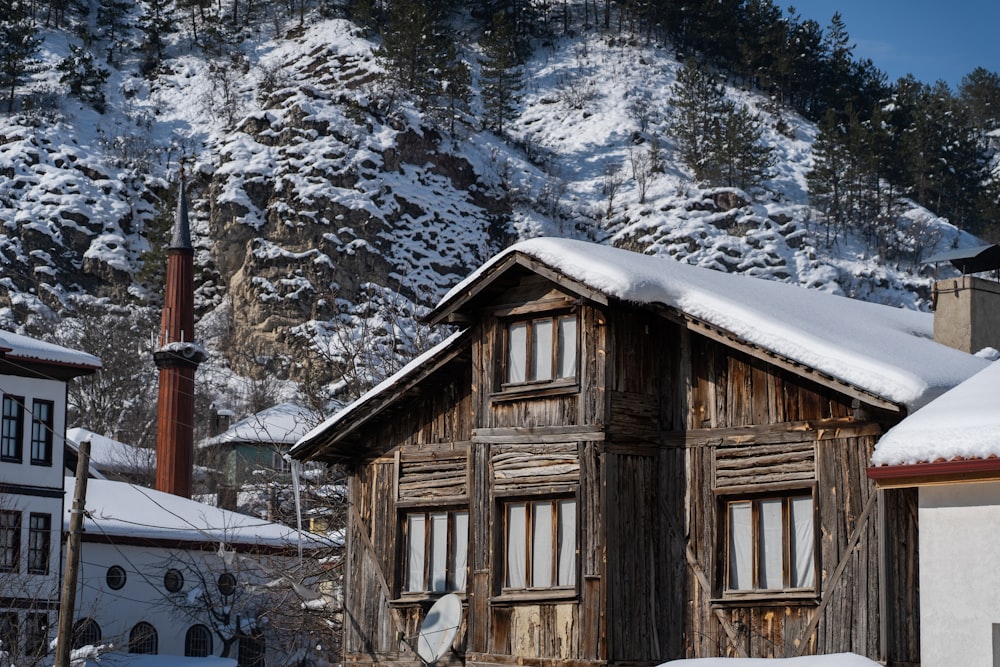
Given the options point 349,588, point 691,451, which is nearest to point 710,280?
point 691,451

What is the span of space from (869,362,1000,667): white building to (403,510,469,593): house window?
714 cm

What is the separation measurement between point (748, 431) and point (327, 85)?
325 feet

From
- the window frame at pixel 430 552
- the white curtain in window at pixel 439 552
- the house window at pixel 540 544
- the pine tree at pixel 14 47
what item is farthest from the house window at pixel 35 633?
the pine tree at pixel 14 47

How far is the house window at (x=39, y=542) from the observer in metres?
39.7

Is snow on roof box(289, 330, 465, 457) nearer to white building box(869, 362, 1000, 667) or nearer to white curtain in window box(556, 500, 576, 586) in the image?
white curtain in window box(556, 500, 576, 586)

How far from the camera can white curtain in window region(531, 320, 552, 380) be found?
18.5 meters

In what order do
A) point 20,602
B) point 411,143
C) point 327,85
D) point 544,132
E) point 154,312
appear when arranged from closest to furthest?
point 20,602 < point 154,312 < point 411,143 < point 327,85 < point 544,132

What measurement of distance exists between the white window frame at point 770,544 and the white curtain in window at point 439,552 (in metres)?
4.43

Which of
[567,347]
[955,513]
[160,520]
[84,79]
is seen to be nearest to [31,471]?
[160,520]

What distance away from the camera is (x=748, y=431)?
667 inches

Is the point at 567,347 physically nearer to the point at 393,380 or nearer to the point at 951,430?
the point at 393,380

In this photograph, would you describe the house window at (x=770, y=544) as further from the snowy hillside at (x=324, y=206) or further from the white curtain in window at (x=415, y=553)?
the snowy hillside at (x=324, y=206)

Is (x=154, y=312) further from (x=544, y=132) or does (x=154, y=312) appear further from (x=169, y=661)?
(x=169, y=661)

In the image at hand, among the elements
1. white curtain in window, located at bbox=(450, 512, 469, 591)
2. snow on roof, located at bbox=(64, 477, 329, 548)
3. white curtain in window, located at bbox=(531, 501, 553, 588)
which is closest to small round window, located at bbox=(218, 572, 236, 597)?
snow on roof, located at bbox=(64, 477, 329, 548)
